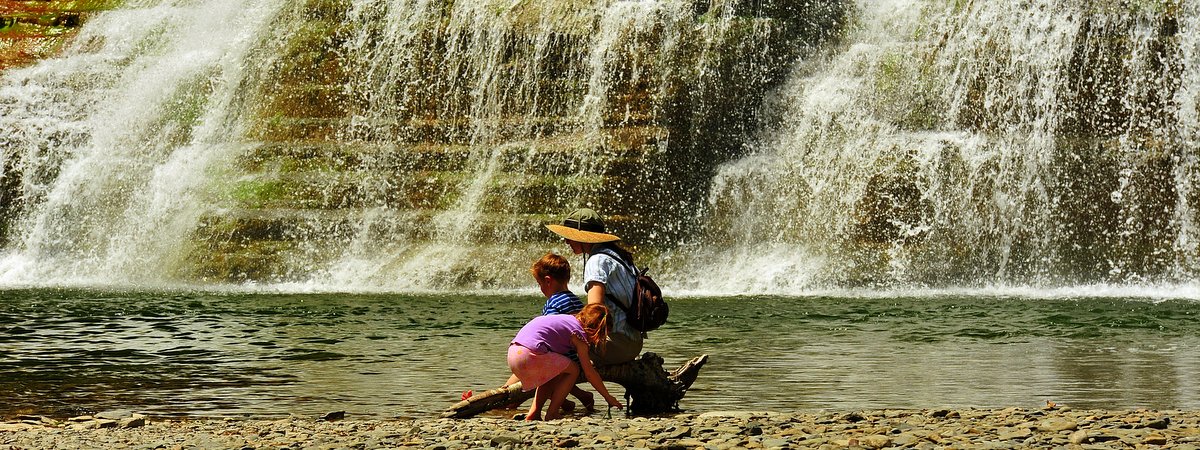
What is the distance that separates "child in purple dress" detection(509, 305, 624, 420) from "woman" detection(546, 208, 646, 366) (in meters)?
0.12

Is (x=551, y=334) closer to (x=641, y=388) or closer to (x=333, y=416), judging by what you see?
(x=641, y=388)

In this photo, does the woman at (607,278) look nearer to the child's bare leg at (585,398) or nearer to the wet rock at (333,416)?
the child's bare leg at (585,398)

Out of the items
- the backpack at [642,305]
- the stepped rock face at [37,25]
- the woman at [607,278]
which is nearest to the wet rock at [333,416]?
the woman at [607,278]

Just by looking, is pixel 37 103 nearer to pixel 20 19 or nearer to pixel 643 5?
pixel 20 19

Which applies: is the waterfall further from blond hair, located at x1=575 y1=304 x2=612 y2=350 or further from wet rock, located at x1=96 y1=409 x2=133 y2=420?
blond hair, located at x1=575 y1=304 x2=612 y2=350

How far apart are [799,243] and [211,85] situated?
42.5ft

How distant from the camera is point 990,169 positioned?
25.5 metres

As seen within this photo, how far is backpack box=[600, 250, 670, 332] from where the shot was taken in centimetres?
950

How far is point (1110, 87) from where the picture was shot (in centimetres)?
2559

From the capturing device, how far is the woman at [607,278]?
368 inches

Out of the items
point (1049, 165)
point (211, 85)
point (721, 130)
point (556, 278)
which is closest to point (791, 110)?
point (721, 130)

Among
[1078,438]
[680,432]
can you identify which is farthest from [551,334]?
[1078,438]

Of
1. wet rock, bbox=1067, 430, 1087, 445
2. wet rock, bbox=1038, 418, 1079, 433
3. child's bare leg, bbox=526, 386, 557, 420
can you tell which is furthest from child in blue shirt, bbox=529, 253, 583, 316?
wet rock, bbox=1067, 430, 1087, 445

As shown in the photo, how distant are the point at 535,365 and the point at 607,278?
72cm
